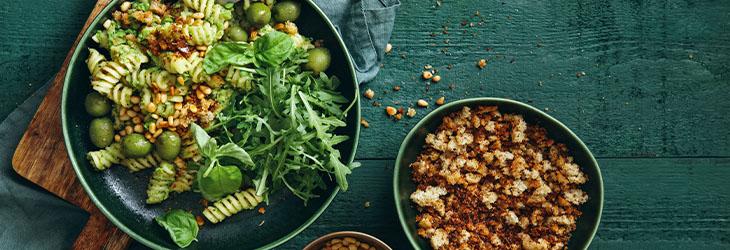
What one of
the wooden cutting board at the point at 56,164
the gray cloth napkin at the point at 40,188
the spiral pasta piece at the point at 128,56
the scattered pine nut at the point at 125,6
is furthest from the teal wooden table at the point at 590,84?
the spiral pasta piece at the point at 128,56

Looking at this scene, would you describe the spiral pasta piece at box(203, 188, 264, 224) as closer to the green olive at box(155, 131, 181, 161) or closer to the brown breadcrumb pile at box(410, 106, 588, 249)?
the green olive at box(155, 131, 181, 161)

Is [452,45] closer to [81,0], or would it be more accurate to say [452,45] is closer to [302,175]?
[302,175]

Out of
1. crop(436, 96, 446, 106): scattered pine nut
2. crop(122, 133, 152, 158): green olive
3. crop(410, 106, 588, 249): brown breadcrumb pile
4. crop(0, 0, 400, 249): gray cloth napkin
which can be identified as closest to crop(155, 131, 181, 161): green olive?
crop(122, 133, 152, 158): green olive

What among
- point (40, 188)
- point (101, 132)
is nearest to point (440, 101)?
point (101, 132)

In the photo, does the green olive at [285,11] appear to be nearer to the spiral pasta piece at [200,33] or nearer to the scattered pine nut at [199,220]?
the spiral pasta piece at [200,33]

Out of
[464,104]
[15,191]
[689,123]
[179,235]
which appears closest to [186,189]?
[179,235]

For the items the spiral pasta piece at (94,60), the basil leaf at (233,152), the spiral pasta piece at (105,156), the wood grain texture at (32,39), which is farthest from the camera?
the wood grain texture at (32,39)
